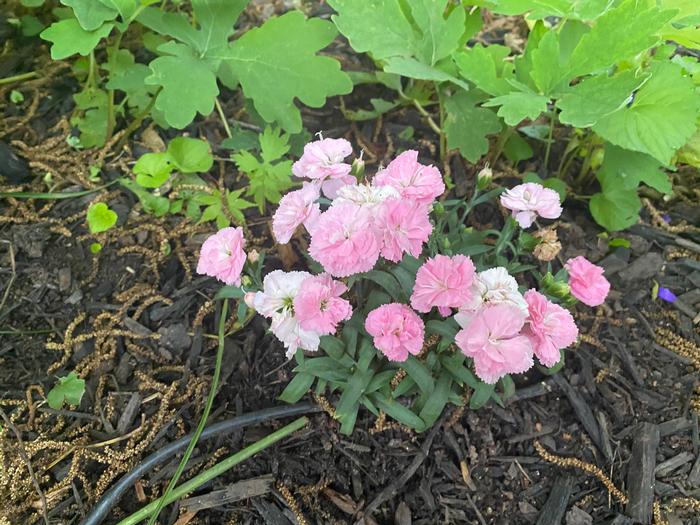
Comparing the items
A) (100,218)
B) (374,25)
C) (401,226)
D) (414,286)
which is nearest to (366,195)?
(401,226)

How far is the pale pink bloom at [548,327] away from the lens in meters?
1.23

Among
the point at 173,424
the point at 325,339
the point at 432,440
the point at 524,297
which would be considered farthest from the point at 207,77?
the point at 432,440

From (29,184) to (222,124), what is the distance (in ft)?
2.37

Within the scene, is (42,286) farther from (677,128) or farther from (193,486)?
(677,128)

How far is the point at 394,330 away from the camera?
125 cm

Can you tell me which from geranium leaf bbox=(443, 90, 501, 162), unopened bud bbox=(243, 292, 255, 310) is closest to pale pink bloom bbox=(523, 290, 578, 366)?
unopened bud bbox=(243, 292, 255, 310)

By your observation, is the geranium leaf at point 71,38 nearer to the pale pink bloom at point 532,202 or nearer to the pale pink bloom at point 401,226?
the pale pink bloom at point 401,226

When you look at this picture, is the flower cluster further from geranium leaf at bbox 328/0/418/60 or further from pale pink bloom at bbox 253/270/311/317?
geranium leaf at bbox 328/0/418/60

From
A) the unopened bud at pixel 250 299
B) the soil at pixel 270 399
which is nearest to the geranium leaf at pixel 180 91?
the soil at pixel 270 399

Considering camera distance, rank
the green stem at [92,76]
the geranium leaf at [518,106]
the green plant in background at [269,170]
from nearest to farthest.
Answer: the geranium leaf at [518,106] < the green plant in background at [269,170] < the green stem at [92,76]

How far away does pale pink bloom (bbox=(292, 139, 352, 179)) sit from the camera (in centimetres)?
133

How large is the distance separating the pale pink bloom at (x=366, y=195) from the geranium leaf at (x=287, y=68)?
652 millimetres

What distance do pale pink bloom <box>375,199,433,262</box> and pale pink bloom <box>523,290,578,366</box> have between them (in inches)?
11.3

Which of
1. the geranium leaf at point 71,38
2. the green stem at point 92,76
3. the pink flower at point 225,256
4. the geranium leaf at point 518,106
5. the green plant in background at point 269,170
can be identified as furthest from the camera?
the green stem at point 92,76
